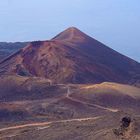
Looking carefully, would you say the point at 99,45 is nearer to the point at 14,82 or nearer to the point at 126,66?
the point at 126,66

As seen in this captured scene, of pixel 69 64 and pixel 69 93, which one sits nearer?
pixel 69 93

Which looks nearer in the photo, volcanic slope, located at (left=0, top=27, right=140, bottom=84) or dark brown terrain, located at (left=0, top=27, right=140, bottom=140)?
dark brown terrain, located at (left=0, top=27, right=140, bottom=140)

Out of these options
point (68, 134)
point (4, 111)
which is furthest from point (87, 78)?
point (68, 134)

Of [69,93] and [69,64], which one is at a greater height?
[69,64]

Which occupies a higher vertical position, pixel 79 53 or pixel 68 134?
pixel 79 53

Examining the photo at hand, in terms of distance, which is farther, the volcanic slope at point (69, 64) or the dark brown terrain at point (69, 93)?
the volcanic slope at point (69, 64)
